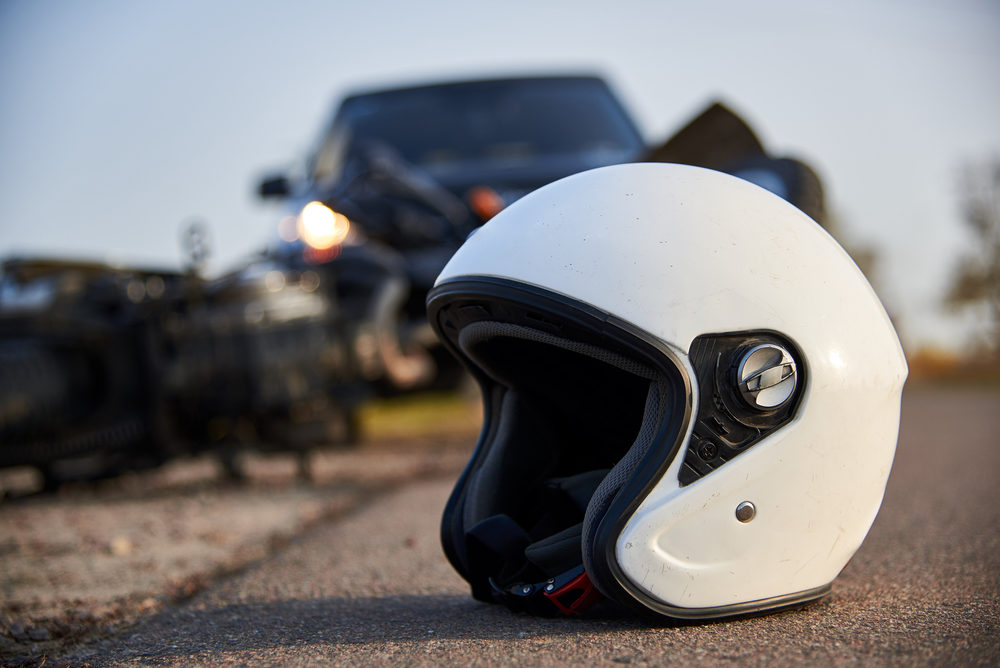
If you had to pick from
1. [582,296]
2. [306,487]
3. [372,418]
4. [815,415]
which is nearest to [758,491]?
[815,415]

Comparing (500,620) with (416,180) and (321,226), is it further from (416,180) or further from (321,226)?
(416,180)

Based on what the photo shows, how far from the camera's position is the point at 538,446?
7.15ft

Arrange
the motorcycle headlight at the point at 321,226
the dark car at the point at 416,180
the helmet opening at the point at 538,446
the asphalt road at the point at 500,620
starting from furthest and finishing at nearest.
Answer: the motorcycle headlight at the point at 321,226 → the dark car at the point at 416,180 → the helmet opening at the point at 538,446 → the asphalt road at the point at 500,620

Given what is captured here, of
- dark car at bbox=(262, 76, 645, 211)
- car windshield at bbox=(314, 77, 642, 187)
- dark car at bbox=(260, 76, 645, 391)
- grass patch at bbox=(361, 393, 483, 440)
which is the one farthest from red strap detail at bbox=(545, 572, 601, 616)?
car windshield at bbox=(314, 77, 642, 187)

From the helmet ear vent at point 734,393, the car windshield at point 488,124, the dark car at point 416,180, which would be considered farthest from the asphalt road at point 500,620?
the car windshield at point 488,124

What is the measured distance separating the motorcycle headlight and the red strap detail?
308cm

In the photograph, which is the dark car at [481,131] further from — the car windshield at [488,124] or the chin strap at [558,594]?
the chin strap at [558,594]

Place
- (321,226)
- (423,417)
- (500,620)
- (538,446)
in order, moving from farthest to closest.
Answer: (423,417)
(321,226)
(538,446)
(500,620)

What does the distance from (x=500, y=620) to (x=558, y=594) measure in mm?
173

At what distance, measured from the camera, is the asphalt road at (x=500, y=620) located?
156cm

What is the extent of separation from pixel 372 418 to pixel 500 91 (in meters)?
3.53

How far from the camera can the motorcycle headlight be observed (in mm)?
4613

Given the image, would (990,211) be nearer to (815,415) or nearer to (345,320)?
(345,320)

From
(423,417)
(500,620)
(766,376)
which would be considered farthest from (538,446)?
(423,417)
